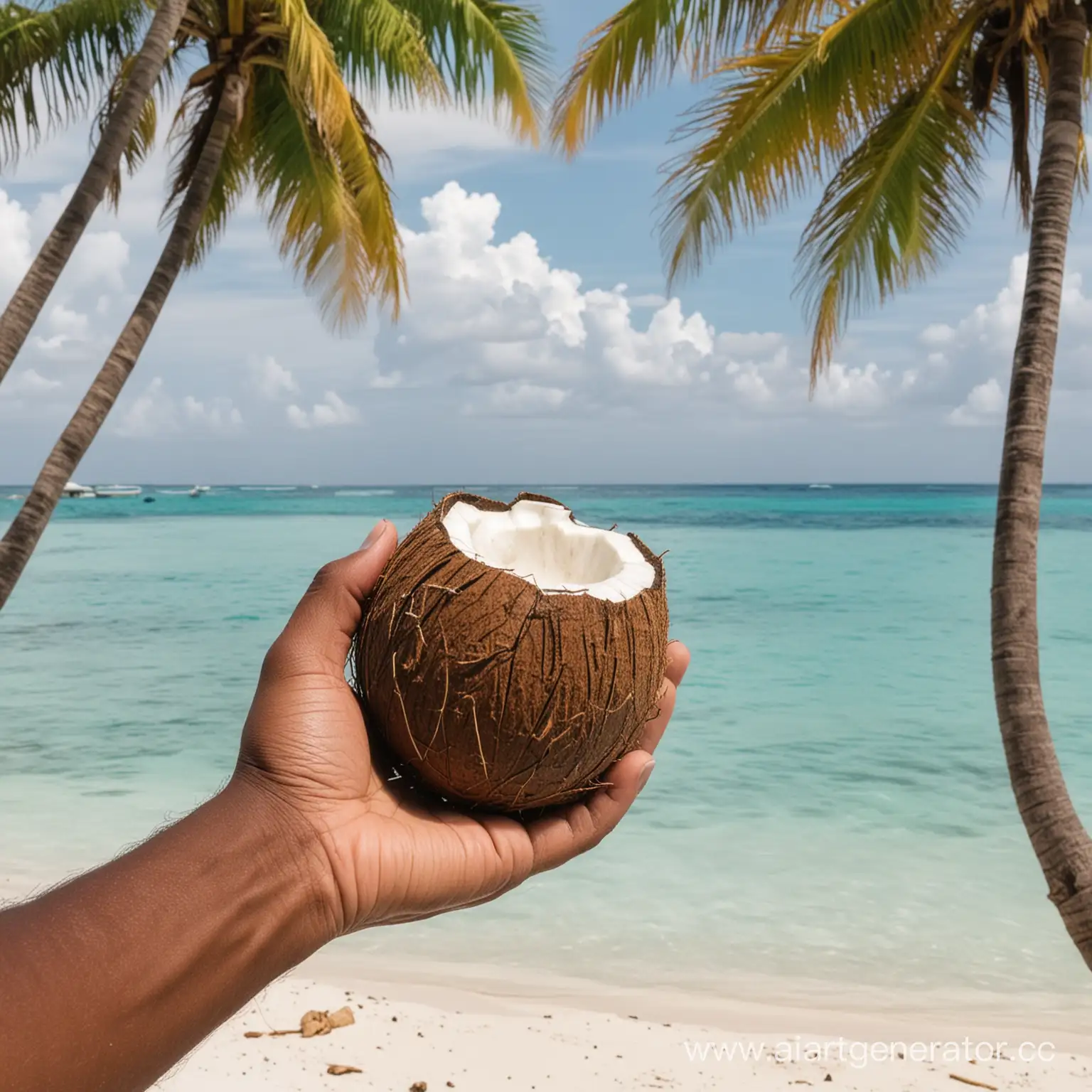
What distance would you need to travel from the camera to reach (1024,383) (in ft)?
12.4

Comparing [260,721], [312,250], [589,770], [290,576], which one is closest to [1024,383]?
[589,770]

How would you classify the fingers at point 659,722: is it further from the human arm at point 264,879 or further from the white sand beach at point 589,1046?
the white sand beach at point 589,1046

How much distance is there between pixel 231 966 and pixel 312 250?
7.73m

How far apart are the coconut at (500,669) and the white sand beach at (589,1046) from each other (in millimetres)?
2552

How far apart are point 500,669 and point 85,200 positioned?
4.93 metres

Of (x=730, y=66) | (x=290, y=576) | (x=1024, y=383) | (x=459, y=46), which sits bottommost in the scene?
(x=290, y=576)

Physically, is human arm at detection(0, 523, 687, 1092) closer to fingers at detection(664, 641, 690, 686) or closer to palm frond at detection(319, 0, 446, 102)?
fingers at detection(664, 641, 690, 686)

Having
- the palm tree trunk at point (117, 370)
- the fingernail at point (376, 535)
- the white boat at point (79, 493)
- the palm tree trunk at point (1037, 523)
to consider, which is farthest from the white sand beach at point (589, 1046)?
the white boat at point (79, 493)

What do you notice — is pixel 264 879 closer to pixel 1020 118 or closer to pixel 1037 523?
pixel 1037 523

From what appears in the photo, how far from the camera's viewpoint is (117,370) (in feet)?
20.3

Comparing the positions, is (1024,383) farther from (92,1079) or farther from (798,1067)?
(92,1079)

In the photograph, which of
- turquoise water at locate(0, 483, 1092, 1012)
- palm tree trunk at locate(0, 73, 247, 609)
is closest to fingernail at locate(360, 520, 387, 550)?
palm tree trunk at locate(0, 73, 247, 609)

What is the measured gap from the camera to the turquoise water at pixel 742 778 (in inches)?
227

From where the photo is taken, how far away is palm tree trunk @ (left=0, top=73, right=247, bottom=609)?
5.45 metres
